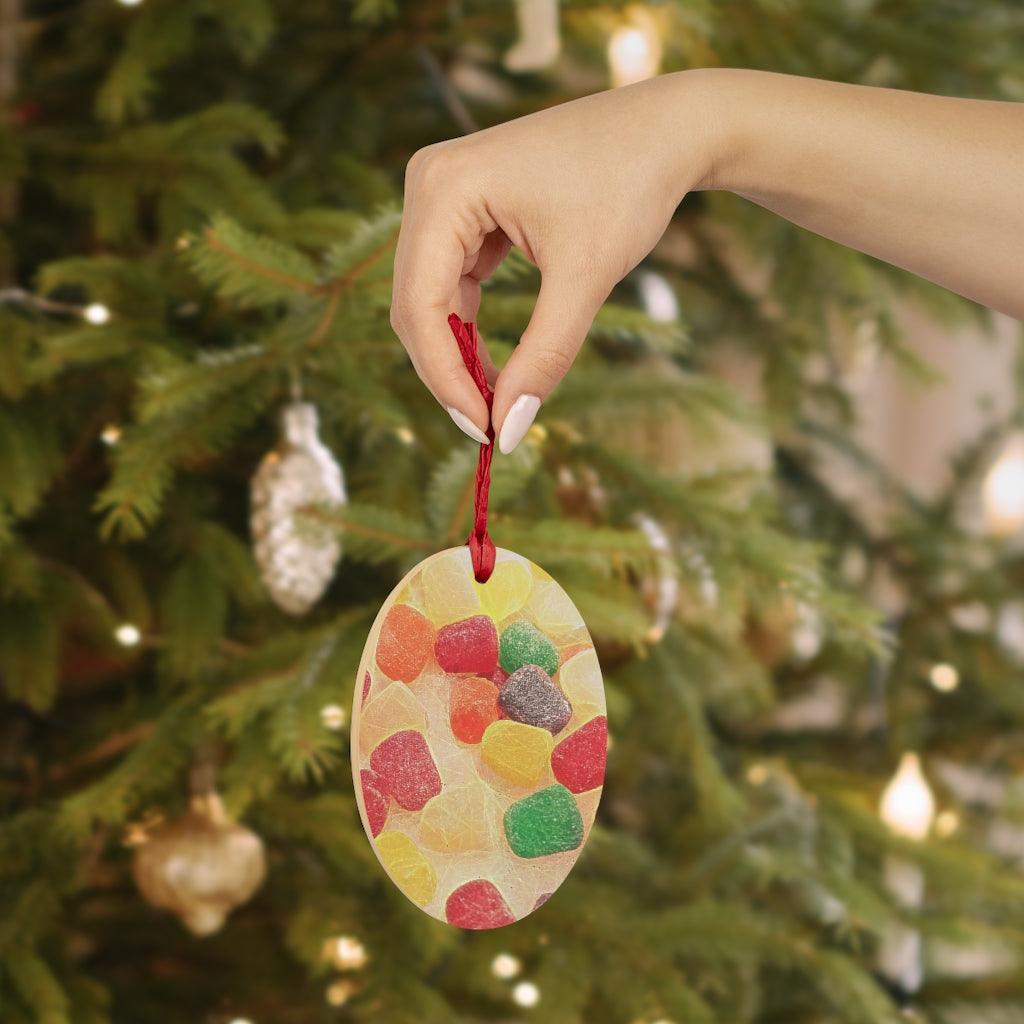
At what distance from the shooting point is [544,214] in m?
0.44

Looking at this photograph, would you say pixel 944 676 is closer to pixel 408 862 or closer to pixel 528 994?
pixel 528 994

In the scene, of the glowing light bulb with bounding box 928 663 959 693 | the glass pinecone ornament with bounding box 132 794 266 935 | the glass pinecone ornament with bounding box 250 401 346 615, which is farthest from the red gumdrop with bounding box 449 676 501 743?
the glowing light bulb with bounding box 928 663 959 693

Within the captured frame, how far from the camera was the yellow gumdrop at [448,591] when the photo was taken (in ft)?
1.63

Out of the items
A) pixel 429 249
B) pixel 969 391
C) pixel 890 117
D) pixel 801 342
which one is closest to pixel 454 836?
pixel 429 249

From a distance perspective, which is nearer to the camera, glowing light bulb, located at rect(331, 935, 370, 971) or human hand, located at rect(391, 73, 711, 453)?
human hand, located at rect(391, 73, 711, 453)

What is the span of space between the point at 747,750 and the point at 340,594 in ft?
1.99

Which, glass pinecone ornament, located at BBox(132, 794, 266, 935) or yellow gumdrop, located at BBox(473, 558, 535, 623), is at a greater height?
yellow gumdrop, located at BBox(473, 558, 535, 623)

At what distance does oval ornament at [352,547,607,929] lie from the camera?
1.63 feet

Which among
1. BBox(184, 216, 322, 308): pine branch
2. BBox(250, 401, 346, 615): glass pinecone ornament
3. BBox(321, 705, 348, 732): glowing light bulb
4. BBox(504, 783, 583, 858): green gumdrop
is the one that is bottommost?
BBox(321, 705, 348, 732): glowing light bulb

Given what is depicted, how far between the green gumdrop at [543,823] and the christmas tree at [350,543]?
0.56 ft

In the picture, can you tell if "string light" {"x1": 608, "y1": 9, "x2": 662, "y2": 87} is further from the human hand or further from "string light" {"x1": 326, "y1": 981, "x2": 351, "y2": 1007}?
"string light" {"x1": 326, "y1": 981, "x2": 351, "y2": 1007}

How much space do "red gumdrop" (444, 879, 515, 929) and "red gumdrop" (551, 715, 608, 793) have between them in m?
0.06

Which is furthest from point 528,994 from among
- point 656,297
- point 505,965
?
point 656,297

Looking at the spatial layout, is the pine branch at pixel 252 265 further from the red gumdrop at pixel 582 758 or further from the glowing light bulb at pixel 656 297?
the glowing light bulb at pixel 656 297
